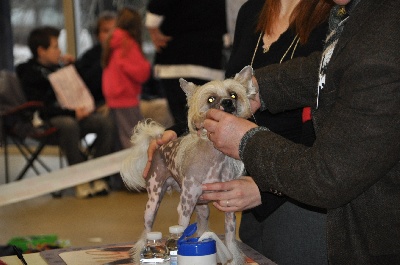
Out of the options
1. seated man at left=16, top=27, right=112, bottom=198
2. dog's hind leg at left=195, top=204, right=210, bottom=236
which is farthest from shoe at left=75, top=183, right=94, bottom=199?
dog's hind leg at left=195, top=204, right=210, bottom=236

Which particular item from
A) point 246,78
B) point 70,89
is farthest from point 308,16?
point 70,89

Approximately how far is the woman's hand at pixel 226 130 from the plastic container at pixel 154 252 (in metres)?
0.29

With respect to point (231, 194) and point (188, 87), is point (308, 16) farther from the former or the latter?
point (231, 194)

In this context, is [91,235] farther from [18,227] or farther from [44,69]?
[44,69]

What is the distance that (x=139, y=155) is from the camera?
200 cm

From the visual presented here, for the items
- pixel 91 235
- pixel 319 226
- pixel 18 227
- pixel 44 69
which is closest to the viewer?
pixel 319 226

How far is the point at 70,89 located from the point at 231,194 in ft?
17.4

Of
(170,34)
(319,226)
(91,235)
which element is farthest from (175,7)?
(319,226)

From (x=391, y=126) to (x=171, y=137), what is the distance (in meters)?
0.71

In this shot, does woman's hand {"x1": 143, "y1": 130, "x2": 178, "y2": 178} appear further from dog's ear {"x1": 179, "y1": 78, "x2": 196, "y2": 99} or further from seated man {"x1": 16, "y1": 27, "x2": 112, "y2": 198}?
seated man {"x1": 16, "y1": 27, "x2": 112, "y2": 198}

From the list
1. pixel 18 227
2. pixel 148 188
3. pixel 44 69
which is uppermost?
pixel 148 188

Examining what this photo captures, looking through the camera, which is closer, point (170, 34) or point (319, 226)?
point (319, 226)

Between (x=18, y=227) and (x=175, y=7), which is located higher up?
(x=175, y=7)

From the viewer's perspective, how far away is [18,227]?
5.38 m
